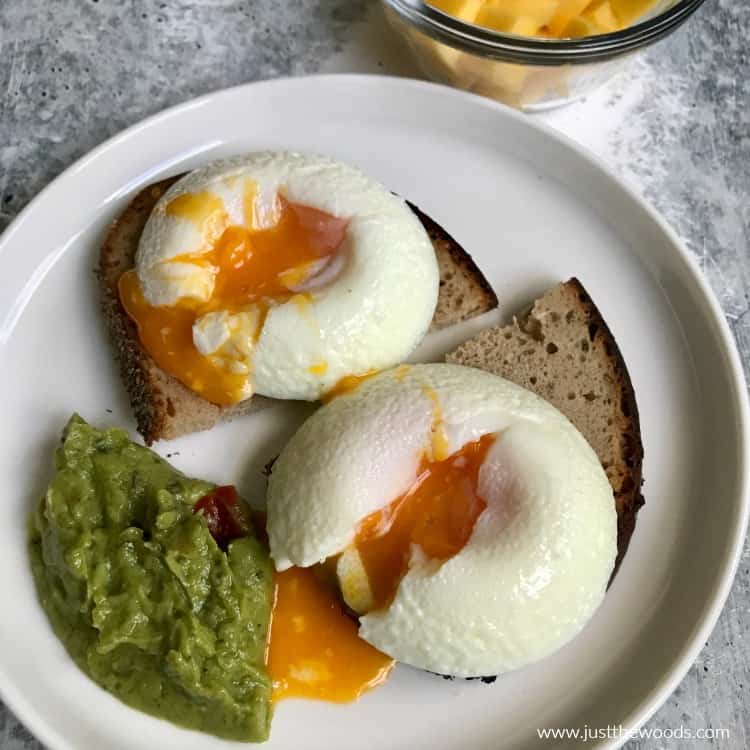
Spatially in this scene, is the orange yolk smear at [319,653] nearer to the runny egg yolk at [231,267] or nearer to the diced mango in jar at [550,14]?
the runny egg yolk at [231,267]

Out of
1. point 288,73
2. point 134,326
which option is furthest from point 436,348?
point 288,73

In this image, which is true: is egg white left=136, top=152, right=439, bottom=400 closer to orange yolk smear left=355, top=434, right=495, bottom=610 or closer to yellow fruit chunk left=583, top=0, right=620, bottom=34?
orange yolk smear left=355, top=434, right=495, bottom=610

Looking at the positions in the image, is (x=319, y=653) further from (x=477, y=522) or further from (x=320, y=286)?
(x=320, y=286)

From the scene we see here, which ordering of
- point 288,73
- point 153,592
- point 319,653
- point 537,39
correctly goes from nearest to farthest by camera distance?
point 153,592 → point 319,653 → point 537,39 → point 288,73

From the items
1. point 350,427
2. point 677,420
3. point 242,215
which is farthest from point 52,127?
point 677,420

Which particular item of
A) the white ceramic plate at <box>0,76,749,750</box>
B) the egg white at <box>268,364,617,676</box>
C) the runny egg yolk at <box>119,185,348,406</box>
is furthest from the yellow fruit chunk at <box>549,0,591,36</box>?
the egg white at <box>268,364,617,676</box>
